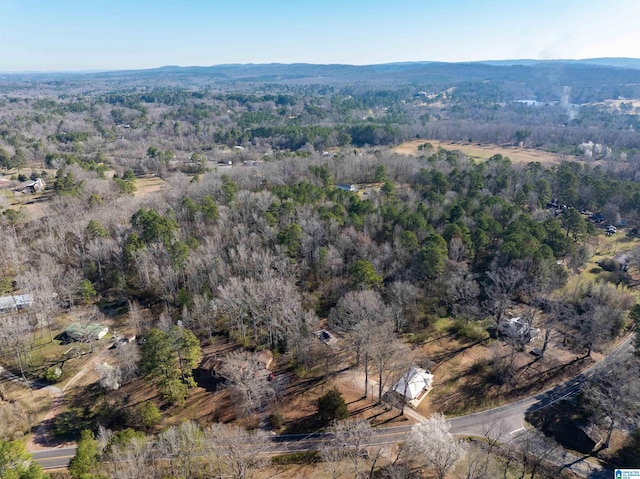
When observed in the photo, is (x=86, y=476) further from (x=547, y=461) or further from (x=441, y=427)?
(x=547, y=461)

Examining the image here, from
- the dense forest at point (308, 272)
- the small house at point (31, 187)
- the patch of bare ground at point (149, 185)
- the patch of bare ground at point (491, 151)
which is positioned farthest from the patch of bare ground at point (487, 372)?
the small house at point (31, 187)

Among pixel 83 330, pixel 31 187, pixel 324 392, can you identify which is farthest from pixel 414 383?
pixel 31 187

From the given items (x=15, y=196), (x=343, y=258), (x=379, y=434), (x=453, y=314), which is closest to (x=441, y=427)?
(x=379, y=434)

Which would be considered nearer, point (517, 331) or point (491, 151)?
point (517, 331)

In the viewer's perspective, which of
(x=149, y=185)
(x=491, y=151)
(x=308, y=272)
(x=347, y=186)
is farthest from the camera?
(x=491, y=151)

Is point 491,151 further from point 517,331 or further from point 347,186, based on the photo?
point 517,331

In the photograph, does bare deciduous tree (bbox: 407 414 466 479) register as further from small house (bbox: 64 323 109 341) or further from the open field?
the open field

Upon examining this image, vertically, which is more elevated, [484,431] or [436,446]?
[436,446]
